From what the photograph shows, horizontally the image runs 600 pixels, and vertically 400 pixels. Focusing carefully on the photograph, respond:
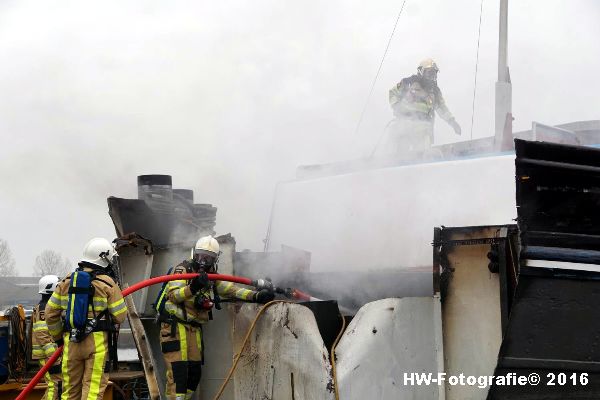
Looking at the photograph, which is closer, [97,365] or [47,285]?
[97,365]

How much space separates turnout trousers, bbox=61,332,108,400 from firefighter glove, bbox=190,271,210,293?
28.8 inches

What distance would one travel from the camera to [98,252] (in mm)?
5348

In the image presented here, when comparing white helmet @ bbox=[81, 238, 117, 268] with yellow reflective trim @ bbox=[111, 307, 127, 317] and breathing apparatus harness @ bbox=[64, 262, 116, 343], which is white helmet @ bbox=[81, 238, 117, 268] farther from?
yellow reflective trim @ bbox=[111, 307, 127, 317]

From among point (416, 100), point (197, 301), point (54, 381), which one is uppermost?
point (416, 100)

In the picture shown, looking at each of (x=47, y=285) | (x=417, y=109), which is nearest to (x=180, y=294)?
(x=47, y=285)

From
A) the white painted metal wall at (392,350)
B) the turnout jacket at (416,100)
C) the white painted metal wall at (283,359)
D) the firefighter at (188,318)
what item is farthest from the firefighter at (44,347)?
the turnout jacket at (416,100)

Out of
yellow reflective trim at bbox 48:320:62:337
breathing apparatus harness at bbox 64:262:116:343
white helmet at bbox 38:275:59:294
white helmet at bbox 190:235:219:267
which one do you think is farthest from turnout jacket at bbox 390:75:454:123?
white helmet at bbox 38:275:59:294

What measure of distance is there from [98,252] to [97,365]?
Result: 2.67ft

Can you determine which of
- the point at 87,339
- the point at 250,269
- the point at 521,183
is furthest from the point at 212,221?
the point at 521,183

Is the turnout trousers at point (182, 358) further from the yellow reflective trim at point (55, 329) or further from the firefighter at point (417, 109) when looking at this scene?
the firefighter at point (417, 109)

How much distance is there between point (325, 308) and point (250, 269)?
1934mm

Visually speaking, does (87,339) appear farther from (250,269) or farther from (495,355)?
(495,355)

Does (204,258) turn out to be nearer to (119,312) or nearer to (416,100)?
(119,312)

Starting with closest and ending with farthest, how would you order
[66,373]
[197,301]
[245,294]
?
1. [66,373]
2. [245,294]
3. [197,301]
